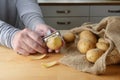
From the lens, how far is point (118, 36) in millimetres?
807

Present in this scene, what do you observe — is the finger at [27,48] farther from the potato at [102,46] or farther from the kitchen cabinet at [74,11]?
the kitchen cabinet at [74,11]

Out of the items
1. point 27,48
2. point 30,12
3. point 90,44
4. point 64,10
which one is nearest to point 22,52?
point 27,48

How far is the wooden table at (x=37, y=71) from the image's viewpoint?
0.72 metres

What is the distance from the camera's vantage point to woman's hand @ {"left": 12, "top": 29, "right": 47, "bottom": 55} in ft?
2.87

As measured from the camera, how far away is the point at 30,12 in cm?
120

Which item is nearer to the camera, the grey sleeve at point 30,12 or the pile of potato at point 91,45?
the pile of potato at point 91,45

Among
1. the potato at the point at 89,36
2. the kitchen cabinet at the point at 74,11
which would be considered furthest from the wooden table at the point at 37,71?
the kitchen cabinet at the point at 74,11

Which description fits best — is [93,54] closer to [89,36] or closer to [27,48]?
[89,36]

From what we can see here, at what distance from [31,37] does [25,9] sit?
367mm

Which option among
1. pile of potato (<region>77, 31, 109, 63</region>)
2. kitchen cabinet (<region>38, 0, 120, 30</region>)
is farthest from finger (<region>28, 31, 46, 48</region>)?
kitchen cabinet (<region>38, 0, 120, 30</region>)

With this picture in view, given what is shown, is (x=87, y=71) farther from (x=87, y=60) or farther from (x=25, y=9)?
(x=25, y=9)

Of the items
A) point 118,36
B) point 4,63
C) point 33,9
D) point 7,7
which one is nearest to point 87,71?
point 118,36

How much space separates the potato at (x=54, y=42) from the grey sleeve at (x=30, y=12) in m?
0.23

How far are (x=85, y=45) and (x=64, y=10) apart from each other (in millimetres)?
1425
